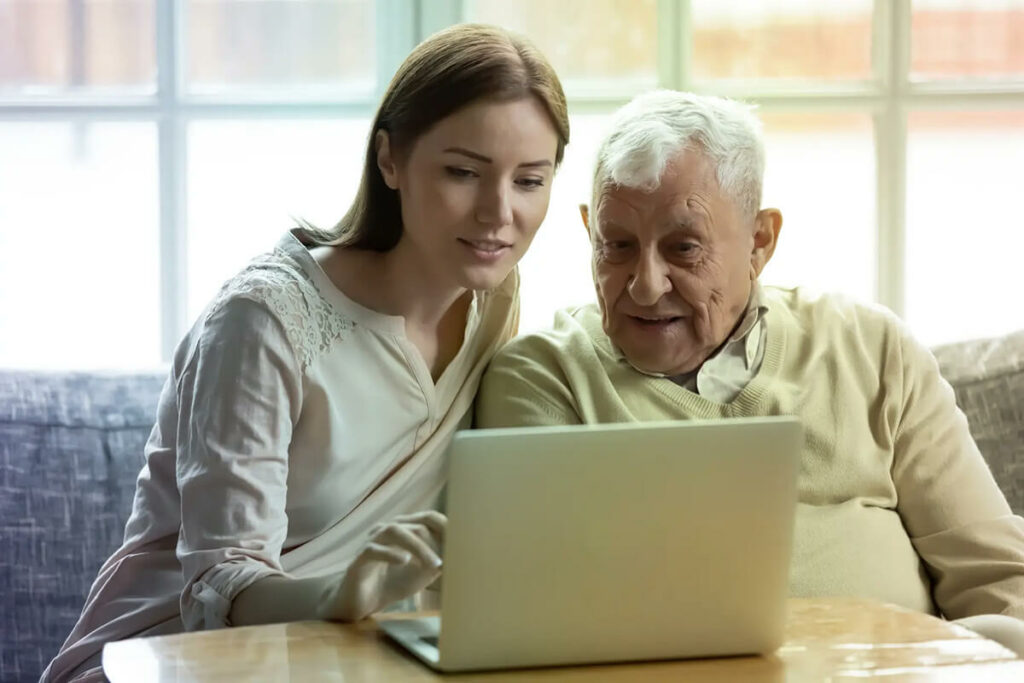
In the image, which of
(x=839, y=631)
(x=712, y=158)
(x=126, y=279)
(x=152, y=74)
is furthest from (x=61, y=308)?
(x=839, y=631)

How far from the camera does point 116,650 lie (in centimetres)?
130

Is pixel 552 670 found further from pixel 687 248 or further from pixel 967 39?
pixel 967 39

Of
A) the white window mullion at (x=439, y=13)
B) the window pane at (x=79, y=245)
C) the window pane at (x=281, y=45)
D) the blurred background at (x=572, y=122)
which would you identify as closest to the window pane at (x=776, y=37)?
the blurred background at (x=572, y=122)

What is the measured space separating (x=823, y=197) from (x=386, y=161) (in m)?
1.10

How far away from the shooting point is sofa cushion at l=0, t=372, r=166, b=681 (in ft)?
6.97

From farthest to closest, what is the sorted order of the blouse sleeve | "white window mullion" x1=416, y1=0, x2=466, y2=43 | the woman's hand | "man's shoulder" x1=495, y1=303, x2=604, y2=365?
"white window mullion" x1=416, y1=0, x2=466, y2=43, "man's shoulder" x1=495, y1=303, x2=604, y2=365, the blouse sleeve, the woman's hand

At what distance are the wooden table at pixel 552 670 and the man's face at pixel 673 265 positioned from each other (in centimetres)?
60

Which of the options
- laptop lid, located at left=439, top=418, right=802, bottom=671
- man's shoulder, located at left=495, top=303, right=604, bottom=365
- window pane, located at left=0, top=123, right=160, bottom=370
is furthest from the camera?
window pane, located at left=0, top=123, right=160, bottom=370

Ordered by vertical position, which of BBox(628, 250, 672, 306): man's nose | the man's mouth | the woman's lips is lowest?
the man's mouth

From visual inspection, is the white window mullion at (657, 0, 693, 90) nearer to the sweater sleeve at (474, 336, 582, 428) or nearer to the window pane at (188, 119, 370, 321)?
→ the window pane at (188, 119, 370, 321)

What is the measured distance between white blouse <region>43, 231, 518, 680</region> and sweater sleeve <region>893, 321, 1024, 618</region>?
635 millimetres

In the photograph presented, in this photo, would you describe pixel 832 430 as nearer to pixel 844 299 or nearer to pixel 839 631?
pixel 844 299

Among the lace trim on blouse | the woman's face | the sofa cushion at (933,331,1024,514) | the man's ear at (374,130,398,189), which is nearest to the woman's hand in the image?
the lace trim on blouse

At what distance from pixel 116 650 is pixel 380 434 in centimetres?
60
